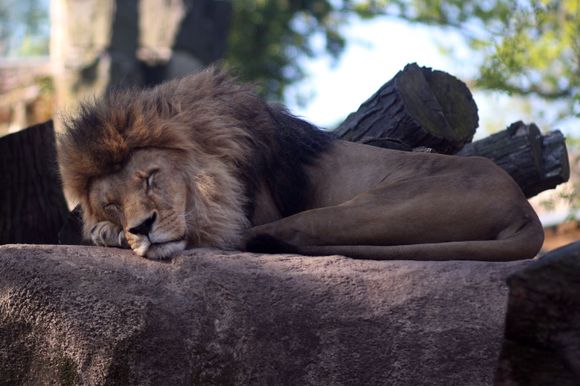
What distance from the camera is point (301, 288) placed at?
341 cm

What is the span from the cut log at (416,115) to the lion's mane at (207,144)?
2.68 ft

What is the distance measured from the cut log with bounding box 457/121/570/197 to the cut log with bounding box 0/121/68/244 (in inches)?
89.3

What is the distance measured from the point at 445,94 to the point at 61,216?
2.17m

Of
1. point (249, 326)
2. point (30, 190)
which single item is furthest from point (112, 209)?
point (30, 190)

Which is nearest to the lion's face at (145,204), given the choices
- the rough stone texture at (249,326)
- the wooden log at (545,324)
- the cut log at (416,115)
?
the rough stone texture at (249,326)

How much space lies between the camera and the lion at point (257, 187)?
3.93 meters

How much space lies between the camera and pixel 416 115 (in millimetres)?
5203

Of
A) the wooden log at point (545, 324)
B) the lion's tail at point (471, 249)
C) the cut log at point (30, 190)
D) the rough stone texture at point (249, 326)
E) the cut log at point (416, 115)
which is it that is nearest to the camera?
the wooden log at point (545, 324)

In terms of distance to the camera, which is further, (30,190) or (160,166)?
(30,190)

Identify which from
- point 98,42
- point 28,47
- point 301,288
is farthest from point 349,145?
point 28,47

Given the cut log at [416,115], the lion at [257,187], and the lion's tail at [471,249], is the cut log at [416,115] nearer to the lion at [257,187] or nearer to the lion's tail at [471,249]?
the lion at [257,187]

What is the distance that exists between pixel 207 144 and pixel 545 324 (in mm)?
2026

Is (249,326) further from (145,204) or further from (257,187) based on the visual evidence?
(257,187)

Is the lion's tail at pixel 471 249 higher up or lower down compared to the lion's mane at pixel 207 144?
lower down
